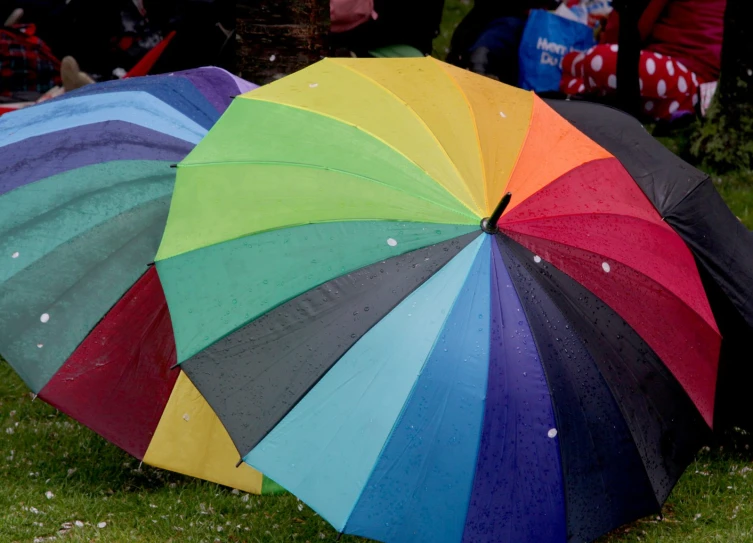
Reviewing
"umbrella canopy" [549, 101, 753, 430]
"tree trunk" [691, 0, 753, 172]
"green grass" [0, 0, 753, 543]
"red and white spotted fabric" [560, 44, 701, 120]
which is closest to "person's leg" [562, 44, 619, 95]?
"red and white spotted fabric" [560, 44, 701, 120]

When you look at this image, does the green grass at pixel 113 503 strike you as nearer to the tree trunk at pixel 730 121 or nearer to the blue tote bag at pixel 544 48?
the tree trunk at pixel 730 121

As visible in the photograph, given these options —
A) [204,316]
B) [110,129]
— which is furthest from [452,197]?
[110,129]

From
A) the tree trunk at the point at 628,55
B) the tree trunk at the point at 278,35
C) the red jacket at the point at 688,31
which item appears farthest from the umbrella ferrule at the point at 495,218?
the red jacket at the point at 688,31

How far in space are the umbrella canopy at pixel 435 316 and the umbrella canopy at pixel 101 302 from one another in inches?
22.7

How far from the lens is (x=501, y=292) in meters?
3.43

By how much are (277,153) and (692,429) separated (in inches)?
70.0

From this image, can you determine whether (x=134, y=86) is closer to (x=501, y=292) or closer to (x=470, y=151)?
(x=470, y=151)

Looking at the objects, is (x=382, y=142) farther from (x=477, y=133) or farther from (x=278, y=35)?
(x=278, y=35)

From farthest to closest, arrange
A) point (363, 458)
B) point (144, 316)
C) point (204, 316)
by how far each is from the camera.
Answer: point (144, 316), point (204, 316), point (363, 458)

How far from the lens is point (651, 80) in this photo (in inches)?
354

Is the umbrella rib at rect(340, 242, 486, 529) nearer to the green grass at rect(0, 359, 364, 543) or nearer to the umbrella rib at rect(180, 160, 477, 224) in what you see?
the umbrella rib at rect(180, 160, 477, 224)

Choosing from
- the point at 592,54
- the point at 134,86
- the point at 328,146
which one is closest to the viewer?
A: the point at 328,146

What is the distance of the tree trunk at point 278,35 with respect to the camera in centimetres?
574

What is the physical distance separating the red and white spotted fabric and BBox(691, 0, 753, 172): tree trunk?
1.98ft
